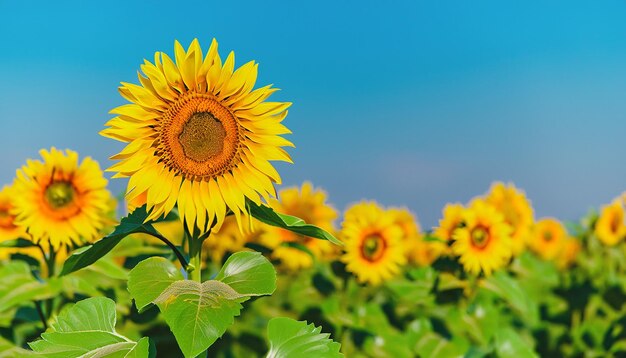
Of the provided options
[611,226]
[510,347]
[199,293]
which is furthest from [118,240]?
[611,226]

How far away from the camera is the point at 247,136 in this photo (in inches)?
60.5

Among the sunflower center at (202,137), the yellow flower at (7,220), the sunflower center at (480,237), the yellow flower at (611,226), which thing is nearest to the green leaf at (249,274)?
the sunflower center at (202,137)

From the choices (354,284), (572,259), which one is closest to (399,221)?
(354,284)

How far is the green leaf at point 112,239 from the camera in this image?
1.49m

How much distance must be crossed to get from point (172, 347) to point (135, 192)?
1857 millimetres

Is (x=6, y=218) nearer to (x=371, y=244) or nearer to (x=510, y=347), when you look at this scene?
(x=371, y=244)

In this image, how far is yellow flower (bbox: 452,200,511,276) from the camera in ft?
10.7

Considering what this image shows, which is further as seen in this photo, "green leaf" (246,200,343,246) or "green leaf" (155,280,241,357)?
"green leaf" (246,200,343,246)

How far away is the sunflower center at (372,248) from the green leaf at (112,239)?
1.86 m

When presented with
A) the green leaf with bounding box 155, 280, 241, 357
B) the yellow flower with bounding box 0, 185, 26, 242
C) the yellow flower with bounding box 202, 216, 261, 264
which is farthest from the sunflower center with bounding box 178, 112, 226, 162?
the yellow flower with bounding box 202, 216, 261, 264

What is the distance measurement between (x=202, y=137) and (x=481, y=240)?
2.09 m

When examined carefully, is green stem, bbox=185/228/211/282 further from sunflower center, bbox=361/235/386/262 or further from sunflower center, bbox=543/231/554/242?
sunflower center, bbox=543/231/554/242

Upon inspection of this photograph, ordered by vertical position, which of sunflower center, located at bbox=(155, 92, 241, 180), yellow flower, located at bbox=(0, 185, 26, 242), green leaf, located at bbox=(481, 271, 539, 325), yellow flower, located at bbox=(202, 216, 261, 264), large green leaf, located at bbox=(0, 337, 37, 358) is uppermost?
green leaf, located at bbox=(481, 271, 539, 325)

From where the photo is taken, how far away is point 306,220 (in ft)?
11.6
